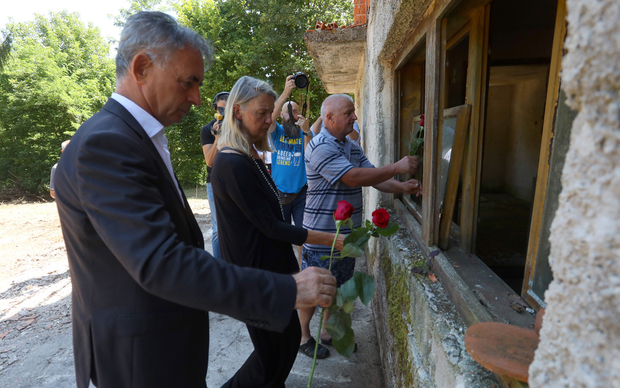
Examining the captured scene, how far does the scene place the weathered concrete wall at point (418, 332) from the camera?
1.05 m

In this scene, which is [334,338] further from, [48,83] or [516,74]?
[48,83]

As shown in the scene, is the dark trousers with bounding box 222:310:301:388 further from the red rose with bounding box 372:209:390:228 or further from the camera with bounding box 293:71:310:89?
the camera with bounding box 293:71:310:89

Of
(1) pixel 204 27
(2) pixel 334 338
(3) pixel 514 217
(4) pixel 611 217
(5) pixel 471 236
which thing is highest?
(1) pixel 204 27

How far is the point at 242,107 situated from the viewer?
1.85 metres

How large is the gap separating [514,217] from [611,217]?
15.7 ft

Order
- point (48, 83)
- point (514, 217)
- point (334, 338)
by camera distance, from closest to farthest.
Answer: point (334, 338) → point (514, 217) → point (48, 83)

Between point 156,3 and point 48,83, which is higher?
point 156,3

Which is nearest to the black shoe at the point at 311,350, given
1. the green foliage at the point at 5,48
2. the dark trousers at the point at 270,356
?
the dark trousers at the point at 270,356

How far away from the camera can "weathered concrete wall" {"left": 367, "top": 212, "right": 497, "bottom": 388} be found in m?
1.05

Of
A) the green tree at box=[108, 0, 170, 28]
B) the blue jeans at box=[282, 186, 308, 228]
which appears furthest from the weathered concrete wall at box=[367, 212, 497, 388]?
the green tree at box=[108, 0, 170, 28]

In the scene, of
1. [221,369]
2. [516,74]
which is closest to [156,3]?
[516,74]

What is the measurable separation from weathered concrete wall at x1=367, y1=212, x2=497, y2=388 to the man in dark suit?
44cm

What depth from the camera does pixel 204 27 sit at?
1424 cm

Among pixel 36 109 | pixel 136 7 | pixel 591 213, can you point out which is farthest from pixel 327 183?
pixel 136 7
